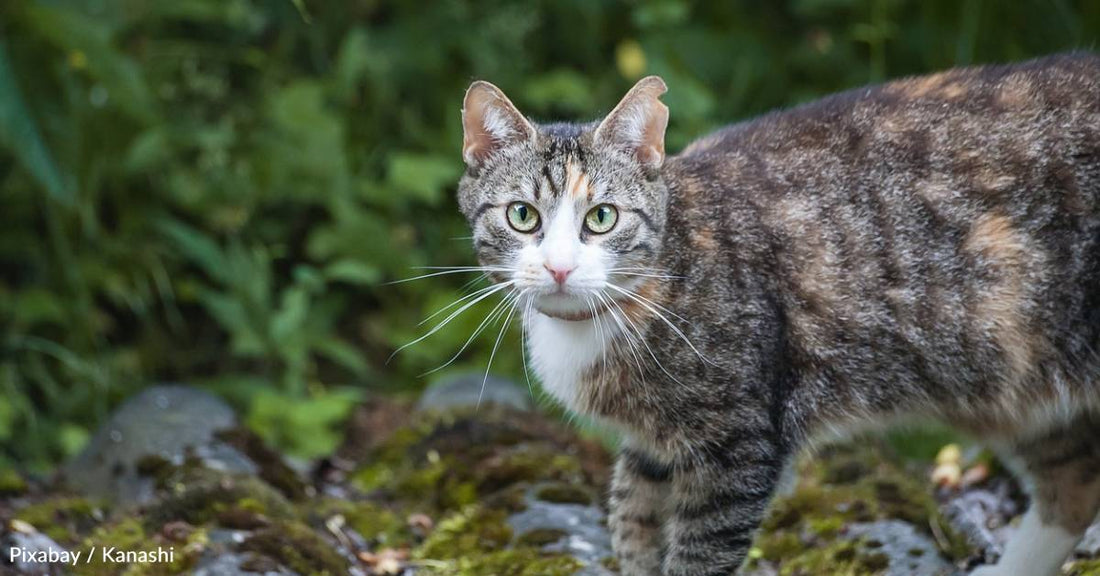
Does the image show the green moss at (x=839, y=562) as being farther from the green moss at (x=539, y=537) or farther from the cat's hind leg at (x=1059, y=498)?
the green moss at (x=539, y=537)

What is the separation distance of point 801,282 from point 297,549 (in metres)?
1.87

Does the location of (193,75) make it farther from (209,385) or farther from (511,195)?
(511,195)

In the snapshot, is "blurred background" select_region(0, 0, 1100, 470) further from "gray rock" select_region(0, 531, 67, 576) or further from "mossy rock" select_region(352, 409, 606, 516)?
"gray rock" select_region(0, 531, 67, 576)

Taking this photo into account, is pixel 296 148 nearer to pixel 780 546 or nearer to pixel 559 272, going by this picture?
pixel 780 546

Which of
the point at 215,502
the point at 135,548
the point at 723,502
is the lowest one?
the point at 723,502

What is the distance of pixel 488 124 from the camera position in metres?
4.20

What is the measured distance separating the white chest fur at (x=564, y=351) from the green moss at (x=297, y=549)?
3.11ft

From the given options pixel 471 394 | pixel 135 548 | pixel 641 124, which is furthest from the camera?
pixel 471 394

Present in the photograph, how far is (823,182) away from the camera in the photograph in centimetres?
430

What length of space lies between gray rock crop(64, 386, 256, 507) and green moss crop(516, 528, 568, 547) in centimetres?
127

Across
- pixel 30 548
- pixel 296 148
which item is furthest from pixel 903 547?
pixel 296 148

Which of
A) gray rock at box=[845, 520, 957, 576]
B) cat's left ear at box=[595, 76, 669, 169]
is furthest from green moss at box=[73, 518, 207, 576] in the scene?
gray rock at box=[845, 520, 957, 576]

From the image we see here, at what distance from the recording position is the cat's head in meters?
3.90

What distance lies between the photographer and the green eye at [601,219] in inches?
157
